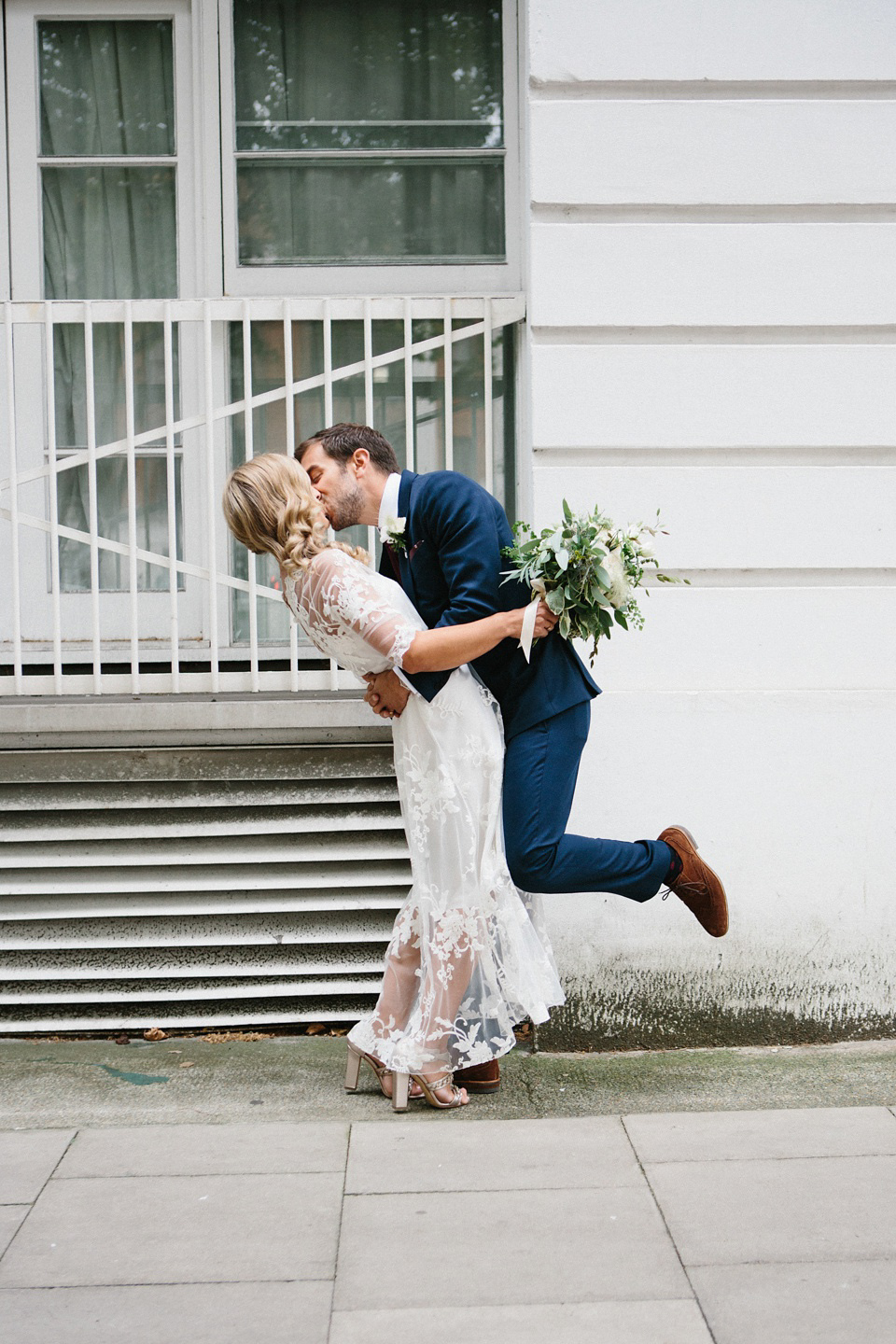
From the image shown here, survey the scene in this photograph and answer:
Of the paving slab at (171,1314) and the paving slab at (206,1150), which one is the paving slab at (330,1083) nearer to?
the paving slab at (206,1150)

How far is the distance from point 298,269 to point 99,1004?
2625 mm

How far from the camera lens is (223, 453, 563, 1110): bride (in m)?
3.30

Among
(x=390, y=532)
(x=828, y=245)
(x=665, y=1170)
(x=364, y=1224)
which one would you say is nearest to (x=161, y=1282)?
(x=364, y=1224)

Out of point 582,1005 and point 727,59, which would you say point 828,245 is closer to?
point 727,59

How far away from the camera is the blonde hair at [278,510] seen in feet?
10.6

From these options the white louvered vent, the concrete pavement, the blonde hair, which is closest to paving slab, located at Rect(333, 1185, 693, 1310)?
the concrete pavement

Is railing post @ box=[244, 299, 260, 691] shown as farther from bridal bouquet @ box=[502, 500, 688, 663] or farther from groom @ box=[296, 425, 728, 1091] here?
bridal bouquet @ box=[502, 500, 688, 663]

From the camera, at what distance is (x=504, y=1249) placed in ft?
9.11

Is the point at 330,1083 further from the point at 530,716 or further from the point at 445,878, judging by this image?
the point at 530,716

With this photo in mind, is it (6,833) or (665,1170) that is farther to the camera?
(6,833)

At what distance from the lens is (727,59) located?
3.90m

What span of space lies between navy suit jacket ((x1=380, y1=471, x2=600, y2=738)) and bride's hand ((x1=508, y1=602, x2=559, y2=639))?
85mm

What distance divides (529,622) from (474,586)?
0.56 feet

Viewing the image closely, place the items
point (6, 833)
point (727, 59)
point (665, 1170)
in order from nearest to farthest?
point (665, 1170) < point (727, 59) < point (6, 833)
